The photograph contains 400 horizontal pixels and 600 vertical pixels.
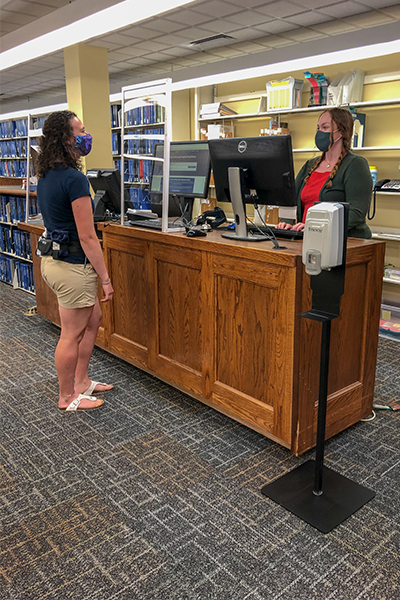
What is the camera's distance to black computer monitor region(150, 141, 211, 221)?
9.59 ft

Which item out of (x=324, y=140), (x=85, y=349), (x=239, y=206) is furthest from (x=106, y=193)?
(x=324, y=140)

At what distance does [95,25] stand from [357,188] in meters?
2.06

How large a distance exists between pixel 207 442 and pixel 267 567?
849mm

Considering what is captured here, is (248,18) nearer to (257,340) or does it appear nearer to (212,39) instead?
(212,39)

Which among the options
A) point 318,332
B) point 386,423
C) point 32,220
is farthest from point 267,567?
point 32,220

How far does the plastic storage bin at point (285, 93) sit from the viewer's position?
16.4 feet

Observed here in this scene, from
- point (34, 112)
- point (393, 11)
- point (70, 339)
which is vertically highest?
point (393, 11)

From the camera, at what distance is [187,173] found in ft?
9.90

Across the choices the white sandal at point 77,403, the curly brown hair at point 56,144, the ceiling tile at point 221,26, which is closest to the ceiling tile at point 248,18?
the ceiling tile at point 221,26

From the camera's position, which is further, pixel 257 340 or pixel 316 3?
pixel 316 3

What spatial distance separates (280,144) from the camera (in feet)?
7.54

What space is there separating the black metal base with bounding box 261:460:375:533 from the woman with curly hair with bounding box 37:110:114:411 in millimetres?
1254

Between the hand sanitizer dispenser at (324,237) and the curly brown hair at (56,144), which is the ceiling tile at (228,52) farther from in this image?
the hand sanitizer dispenser at (324,237)

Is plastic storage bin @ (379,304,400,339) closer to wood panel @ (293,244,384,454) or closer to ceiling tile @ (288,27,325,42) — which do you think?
wood panel @ (293,244,384,454)
